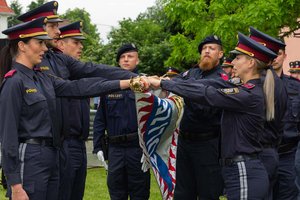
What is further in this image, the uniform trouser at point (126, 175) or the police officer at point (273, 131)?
the uniform trouser at point (126, 175)

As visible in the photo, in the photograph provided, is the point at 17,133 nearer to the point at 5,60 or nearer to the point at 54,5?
the point at 5,60

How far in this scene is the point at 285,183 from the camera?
22.6 feet

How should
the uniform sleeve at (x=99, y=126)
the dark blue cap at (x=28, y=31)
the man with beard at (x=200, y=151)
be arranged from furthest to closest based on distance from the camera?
the uniform sleeve at (x=99, y=126) → the man with beard at (x=200, y=151) → the dark blue cap at (x=28, y=31)

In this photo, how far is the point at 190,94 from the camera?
5.33 meters

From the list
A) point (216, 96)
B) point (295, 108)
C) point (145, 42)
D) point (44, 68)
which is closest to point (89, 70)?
point (44, 68)

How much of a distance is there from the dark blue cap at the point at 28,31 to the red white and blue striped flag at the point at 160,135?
4.93 feet

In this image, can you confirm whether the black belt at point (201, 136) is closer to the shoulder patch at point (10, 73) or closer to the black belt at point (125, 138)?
the black belt at point (125, 138)

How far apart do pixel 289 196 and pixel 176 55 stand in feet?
20.8

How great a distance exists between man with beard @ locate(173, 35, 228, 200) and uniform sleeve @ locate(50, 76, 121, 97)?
1424mm

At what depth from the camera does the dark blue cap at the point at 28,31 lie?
5.04m

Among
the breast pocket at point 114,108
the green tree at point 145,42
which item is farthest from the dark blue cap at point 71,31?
the green tree at point 145,42

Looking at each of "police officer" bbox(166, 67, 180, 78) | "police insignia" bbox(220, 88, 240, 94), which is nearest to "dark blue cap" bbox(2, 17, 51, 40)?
"police insignia" bbox(220, 88, 240, 94)

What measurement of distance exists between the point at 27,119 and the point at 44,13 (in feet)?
4.65

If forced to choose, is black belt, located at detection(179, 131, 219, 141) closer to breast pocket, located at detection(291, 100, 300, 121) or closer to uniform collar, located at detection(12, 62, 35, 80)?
breast pocket, located at detection(291, 100, 300, 121)
